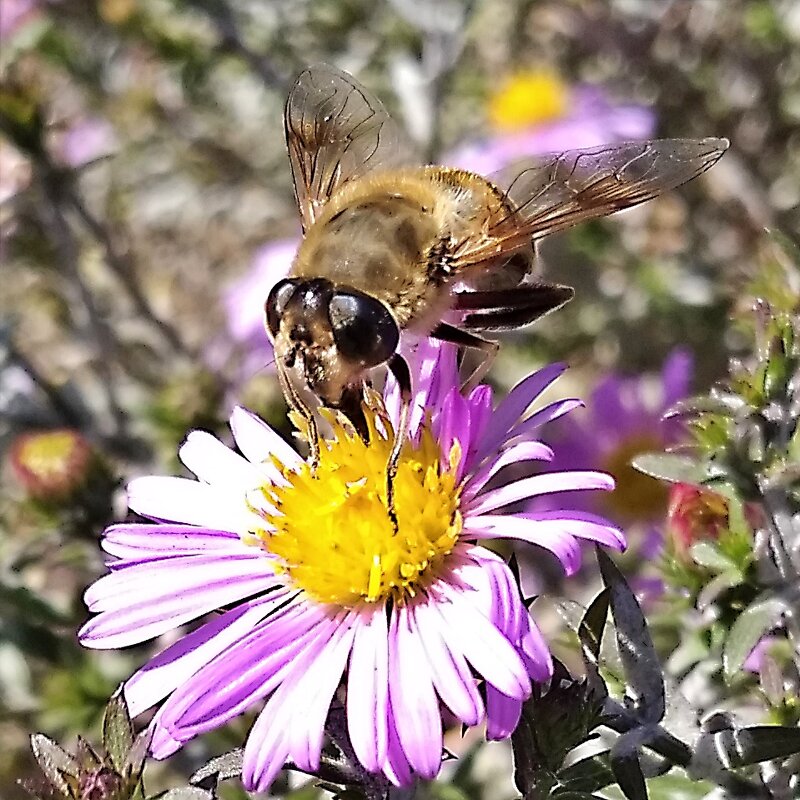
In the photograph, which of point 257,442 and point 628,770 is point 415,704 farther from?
point 257,442

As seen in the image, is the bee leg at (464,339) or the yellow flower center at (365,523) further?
the bee leg at (464,339)

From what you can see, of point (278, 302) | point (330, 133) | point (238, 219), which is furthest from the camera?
point (238, 219)

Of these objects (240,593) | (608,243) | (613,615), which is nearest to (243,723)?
(240,593)

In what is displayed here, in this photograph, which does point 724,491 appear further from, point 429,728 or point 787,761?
point 429,728

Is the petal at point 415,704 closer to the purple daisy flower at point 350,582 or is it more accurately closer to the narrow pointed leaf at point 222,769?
the purple daisy flower at point 350,582

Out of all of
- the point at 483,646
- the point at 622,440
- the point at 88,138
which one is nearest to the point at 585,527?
the point at 483,646

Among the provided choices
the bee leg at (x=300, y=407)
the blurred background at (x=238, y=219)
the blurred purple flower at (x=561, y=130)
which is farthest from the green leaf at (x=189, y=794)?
the blurred purple flower at (x=561, y=130)
